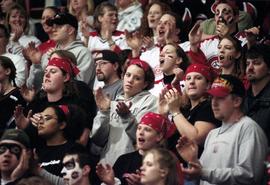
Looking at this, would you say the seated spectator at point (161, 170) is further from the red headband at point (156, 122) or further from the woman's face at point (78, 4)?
the woman's face at point (78, 4)

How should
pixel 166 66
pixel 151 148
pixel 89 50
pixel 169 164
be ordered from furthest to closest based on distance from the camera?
pixel 89 50, pixel 166 66, pixel 151 148, pixel 169 164

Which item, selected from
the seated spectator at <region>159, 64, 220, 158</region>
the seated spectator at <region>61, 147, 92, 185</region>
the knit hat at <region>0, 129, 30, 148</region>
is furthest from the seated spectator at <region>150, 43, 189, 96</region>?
the knit hat at <region>0, 129, 30, 148</region>

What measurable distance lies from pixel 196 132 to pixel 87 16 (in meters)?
4.45

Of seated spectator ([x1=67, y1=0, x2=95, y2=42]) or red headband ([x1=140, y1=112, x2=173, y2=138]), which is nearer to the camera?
red headband ([x1=140, y1=112, x2=173, y2=138])

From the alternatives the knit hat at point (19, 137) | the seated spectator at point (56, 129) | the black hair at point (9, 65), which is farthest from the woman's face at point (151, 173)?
the black hair at point (9, 65)

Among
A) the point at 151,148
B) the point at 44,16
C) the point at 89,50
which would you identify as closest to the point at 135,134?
the point at 151,148

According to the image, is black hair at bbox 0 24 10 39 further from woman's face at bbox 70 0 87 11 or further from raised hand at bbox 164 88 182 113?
raised hand at bbox 164 88 182 113

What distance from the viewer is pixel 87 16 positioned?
523 inches

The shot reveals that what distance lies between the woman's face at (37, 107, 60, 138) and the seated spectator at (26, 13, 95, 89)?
1708 millimetres

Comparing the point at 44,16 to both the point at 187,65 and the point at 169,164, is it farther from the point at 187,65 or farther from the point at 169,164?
the point at 169,164

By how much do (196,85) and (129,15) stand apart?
3.43 metres

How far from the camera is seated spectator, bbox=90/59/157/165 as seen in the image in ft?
32.0

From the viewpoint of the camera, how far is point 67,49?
1172 cm

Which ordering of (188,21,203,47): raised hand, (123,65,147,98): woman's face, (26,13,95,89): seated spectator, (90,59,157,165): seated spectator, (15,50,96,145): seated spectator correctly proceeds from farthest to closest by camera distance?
(26,13,95,89): seated spectator, (188,21,203,47): raised hand, (15,50,96,145): seated spectator, (123,65,147,98): woman's face, (90,59,157,165): seated spectator
